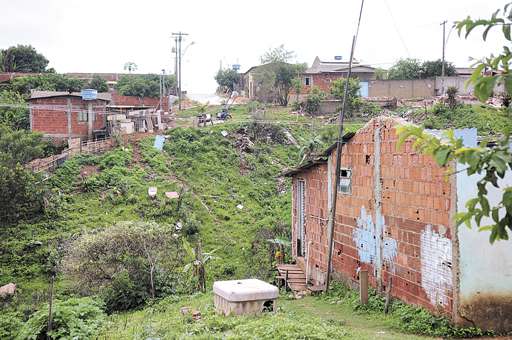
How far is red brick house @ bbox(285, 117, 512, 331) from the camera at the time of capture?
10133mm

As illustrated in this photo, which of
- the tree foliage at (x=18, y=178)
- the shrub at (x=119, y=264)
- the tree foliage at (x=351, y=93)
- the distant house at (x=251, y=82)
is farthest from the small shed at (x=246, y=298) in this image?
the distant house at (x=251, y=82)

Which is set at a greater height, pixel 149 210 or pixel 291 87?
pixel 291 87

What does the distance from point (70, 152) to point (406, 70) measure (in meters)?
27.8

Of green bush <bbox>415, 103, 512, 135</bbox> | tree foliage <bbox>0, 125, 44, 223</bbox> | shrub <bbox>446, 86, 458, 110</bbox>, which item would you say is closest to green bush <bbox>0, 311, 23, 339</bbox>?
tree foliage <bbox>0, 125, 44, 223</bbox>

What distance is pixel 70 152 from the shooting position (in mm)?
29078

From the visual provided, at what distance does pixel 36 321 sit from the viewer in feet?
43.8

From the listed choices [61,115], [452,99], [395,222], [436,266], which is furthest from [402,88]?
[436,266]

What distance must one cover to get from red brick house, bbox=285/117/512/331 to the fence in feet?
49.0

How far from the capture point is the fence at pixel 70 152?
87.5 feet

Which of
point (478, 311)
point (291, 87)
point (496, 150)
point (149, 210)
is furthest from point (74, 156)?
point (496, 150)

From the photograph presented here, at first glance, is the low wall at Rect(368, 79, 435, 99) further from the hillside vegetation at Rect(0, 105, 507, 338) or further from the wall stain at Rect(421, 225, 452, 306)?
the wall stain at Rect(421, 225, 452, 306)

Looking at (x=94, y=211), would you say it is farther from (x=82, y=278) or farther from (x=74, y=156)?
(x=82, y=278)

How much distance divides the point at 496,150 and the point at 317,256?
1407cm

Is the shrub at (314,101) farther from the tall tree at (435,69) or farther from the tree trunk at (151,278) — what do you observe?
the tree trunk at (151,278)
